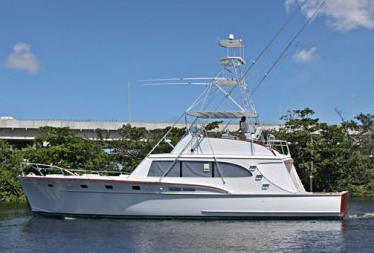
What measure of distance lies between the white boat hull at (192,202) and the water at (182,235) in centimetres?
43

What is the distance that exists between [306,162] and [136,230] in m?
24.2

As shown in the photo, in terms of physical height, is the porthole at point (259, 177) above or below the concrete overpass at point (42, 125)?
below

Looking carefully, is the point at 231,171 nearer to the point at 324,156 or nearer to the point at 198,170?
the point at 198,170

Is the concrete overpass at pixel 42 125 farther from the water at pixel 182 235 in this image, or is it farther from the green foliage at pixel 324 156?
the water at pixel 182 235

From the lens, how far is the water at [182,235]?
18250mm

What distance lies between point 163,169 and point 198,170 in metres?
1.49

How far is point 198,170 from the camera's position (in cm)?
2466

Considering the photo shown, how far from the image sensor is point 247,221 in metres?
24.4

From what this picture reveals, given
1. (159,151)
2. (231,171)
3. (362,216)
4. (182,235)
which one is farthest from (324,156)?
(182,235)

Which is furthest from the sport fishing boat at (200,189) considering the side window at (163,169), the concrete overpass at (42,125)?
the concrete overpass at (42,125)

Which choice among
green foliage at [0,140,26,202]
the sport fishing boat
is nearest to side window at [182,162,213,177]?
the sport fishing boat

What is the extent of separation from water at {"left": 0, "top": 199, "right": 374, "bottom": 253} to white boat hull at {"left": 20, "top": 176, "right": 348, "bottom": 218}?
435 millimetres

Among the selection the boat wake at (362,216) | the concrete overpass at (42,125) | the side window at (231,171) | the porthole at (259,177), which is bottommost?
the boat wake at (362,216)

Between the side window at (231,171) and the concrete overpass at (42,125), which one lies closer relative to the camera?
the side window at (231,171)
